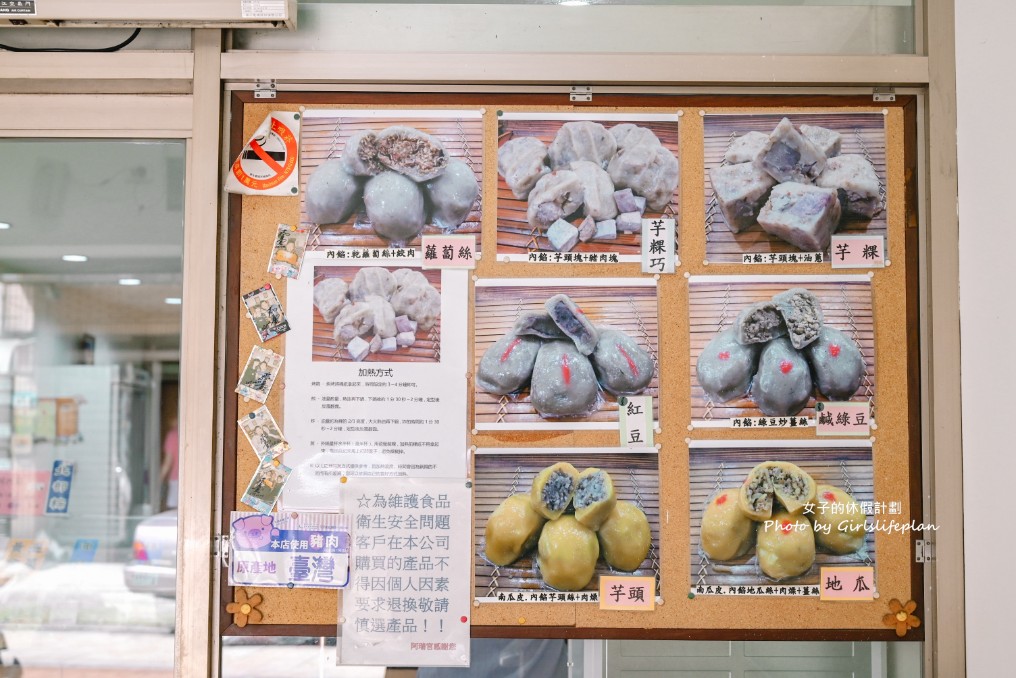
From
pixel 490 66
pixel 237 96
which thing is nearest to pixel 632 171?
pixel 490 66

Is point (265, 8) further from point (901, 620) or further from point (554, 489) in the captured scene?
point (901, 620)

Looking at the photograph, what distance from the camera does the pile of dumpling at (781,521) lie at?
1.77 meters

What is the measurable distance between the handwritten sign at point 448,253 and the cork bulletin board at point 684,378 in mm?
28

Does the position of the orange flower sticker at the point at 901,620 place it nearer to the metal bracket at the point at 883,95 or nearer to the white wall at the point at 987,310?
the white wall at the point at 987,310

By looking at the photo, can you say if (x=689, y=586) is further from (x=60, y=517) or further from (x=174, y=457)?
(x=60, y=517)

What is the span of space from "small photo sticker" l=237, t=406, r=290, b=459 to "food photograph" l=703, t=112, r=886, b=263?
A: 101 cm

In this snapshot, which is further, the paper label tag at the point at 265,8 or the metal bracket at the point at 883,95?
the metal bracket at the point at 883,95

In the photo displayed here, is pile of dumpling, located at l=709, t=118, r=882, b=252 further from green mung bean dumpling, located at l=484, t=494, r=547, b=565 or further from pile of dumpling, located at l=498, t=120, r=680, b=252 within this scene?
green mung bean dumpling, located at l=484, t=494, r=547, b=565

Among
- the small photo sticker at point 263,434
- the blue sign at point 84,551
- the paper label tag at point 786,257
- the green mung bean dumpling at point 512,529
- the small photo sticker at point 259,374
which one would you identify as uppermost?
the paper label tag at point 786,257

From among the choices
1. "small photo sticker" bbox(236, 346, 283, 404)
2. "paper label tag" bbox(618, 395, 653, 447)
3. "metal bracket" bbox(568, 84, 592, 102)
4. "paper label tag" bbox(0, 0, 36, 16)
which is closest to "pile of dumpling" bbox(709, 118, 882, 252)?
"metal bracket" bbox(568, 84, 592, 102)

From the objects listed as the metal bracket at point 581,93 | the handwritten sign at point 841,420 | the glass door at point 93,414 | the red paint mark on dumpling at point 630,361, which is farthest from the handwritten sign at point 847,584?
the glass door at point 93,414

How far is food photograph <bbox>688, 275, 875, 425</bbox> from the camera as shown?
5.87 ft

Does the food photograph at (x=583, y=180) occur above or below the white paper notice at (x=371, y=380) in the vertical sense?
above

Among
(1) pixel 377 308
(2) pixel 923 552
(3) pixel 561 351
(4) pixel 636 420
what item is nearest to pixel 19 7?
(1) pixel 377 308
